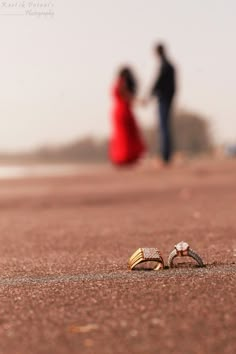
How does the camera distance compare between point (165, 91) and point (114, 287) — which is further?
point (165, 91)

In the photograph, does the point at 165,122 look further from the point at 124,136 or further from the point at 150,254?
the point at 150,254

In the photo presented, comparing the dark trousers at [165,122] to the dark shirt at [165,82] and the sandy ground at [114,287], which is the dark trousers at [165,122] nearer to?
the dark shirt at [165,82]

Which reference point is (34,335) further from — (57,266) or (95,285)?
(57,266)

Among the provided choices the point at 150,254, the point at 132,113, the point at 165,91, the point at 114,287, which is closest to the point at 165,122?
the point at 165,91

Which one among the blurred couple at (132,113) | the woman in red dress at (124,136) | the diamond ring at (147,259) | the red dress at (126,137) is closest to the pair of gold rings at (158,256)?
the diamond ring at (147,259)

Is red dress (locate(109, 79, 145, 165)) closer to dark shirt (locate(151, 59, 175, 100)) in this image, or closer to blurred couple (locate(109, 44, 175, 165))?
blurred couple (locate(109, 44, 175, 165))

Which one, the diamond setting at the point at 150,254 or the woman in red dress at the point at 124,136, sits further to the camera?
the woman in red dress at the point at 124,136

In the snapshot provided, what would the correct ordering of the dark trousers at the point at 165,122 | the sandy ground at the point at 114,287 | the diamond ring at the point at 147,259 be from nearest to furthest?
the sandy ground at the point at 114,287, the diamond ring at the point at 147,259, the dark trousers at the point at 165,122
